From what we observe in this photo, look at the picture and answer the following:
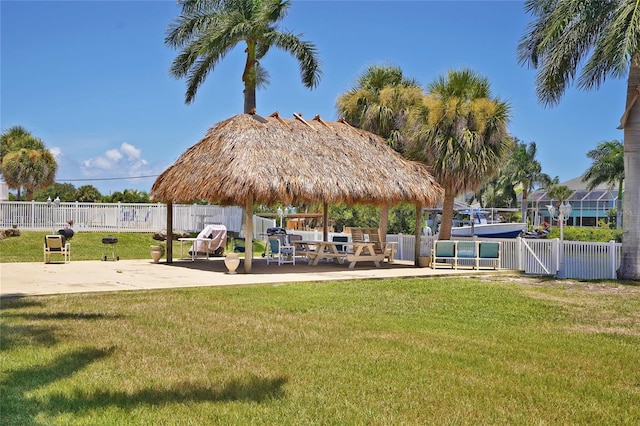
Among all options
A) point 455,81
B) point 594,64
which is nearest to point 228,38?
point 455,81

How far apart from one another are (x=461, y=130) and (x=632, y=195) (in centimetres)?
544

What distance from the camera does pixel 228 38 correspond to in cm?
2300

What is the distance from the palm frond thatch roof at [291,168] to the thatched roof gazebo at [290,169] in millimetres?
26

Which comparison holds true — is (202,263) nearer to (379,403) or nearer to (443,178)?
(443,178)

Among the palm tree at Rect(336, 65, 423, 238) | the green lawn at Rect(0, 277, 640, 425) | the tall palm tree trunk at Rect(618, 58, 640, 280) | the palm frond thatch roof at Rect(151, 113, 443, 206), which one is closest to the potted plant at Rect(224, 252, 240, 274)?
the palm frond thatch roof at Rect(151, 113, 443, 206)

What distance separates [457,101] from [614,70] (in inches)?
209

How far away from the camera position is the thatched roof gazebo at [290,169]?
15.9 m

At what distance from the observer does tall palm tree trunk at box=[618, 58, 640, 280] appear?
642 inches

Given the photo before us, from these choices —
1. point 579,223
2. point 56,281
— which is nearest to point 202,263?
point 56,281

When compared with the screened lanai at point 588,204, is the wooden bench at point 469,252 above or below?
below

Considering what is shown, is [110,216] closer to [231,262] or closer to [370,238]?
[370,238]

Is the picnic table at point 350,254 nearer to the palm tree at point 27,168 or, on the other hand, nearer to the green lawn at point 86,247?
the green lawn at point 86,247

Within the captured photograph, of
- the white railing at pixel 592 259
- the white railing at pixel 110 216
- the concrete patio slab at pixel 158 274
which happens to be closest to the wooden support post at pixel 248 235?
the concrete patio slab at pixel 158 274

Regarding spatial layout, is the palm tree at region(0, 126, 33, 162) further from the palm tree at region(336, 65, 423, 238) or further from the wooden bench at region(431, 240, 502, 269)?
the wooden bench at region(431, 240, 502, 269)
